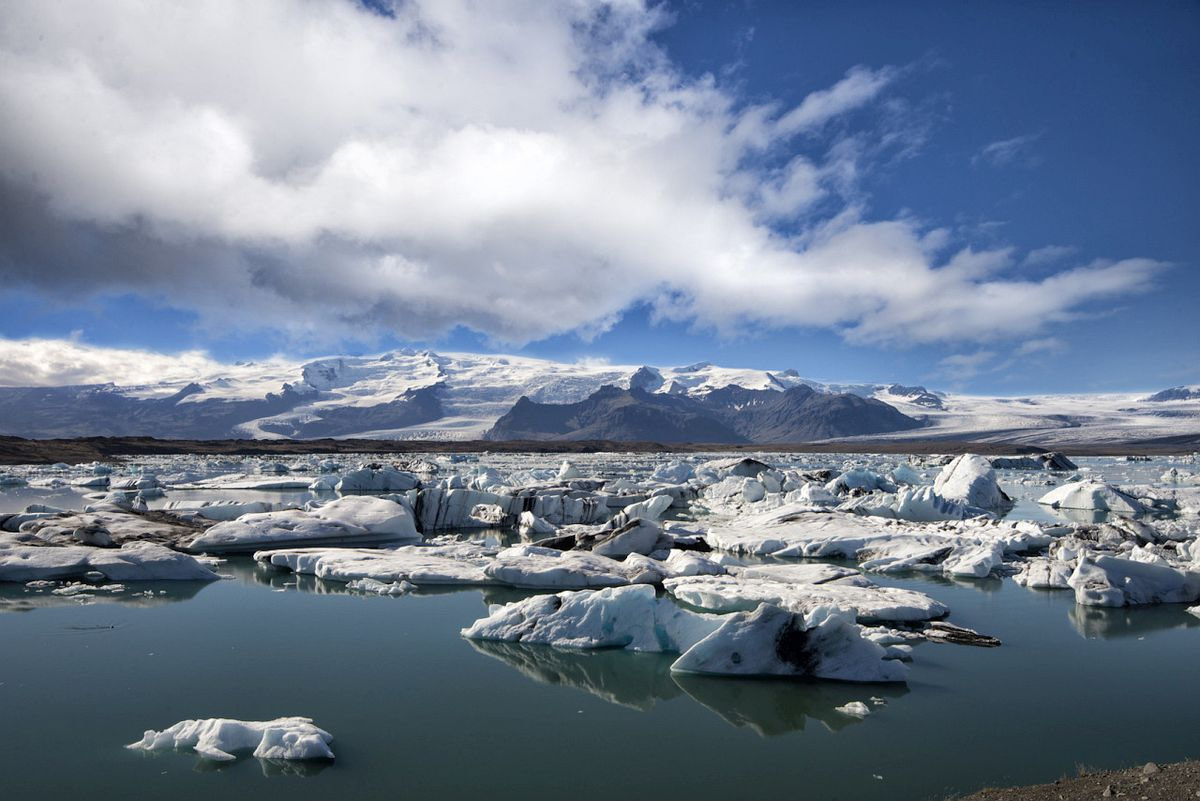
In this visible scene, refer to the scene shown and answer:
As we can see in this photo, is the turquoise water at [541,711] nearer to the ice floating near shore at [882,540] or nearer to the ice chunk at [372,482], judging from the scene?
the ice floating near shore at [882,540]

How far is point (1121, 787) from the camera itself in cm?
443

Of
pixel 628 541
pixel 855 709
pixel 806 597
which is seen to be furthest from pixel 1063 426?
pixel 855 709

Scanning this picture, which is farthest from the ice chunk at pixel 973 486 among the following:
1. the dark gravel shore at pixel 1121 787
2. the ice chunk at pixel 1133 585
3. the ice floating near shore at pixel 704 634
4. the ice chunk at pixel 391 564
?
the dark gravel shore at pixel 1121 787

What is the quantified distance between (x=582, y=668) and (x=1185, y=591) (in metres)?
8.91

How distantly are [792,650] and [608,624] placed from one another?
2055 mm

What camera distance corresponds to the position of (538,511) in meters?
19.7

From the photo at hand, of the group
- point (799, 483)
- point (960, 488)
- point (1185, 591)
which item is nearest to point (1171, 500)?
point (960, 488)

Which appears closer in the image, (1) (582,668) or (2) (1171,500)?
(1) (582,668)

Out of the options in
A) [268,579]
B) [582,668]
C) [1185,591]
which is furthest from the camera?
[268,579]

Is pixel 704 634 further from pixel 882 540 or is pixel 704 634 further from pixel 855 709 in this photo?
pixel 882 540

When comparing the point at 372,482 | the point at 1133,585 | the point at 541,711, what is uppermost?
the point at 372,482

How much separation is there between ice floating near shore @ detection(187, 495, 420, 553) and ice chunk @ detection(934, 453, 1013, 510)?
53.1 ft

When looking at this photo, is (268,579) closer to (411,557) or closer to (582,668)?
(411,557)

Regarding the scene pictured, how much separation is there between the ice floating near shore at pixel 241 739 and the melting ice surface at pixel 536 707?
0.39 ft
